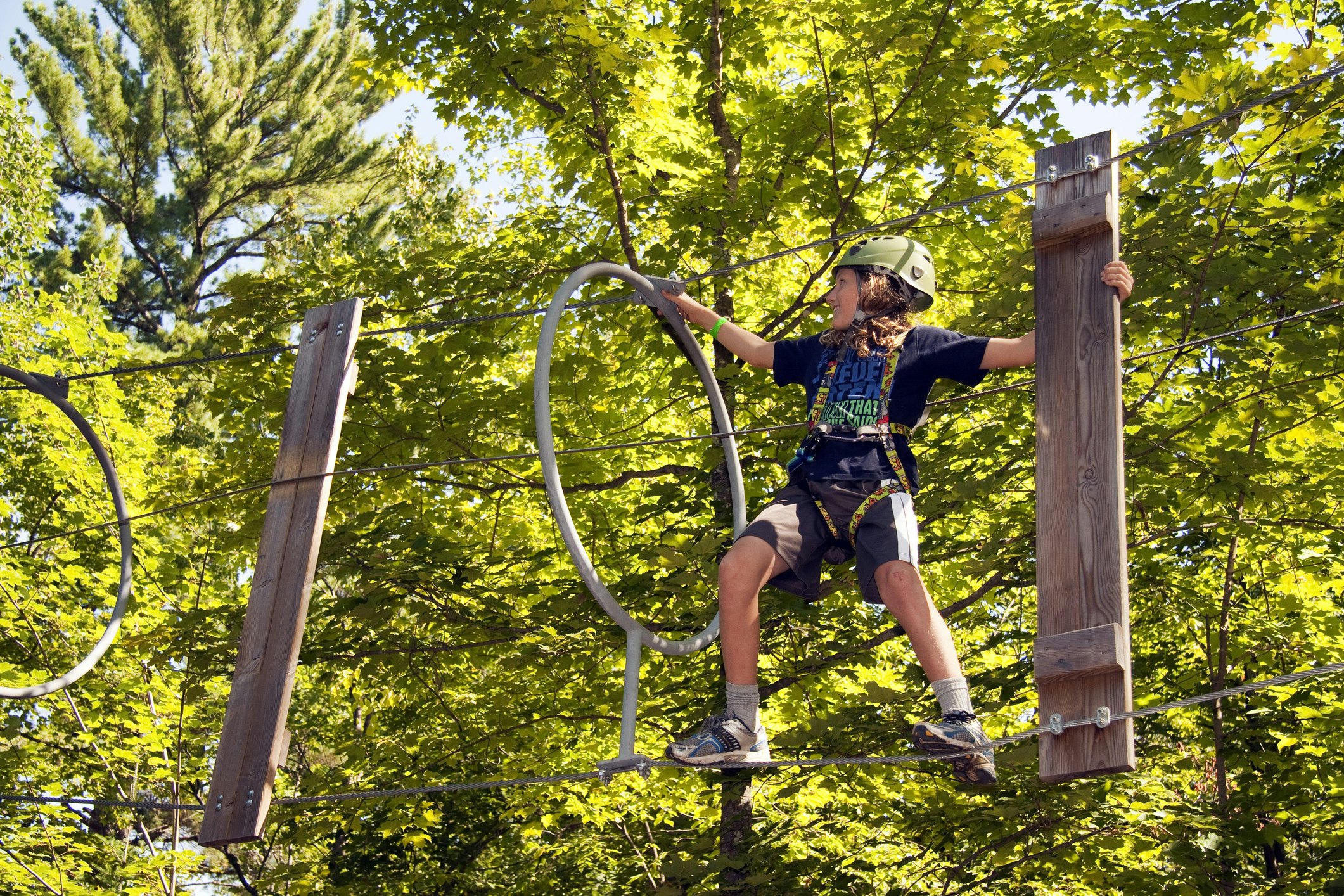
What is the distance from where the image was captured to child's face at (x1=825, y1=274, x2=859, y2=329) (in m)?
4.68

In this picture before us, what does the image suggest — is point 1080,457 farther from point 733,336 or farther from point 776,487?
point 776,487

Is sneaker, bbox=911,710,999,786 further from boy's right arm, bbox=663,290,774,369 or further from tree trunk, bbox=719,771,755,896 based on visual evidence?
tree trunk, bbox=719,771,755,896

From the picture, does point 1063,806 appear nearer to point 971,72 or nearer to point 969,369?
point 969,369

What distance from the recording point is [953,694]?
4121 mm

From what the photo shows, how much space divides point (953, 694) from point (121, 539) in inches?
155

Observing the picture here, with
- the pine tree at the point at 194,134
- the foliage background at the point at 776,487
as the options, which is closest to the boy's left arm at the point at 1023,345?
the foliage background at the point at 776,487

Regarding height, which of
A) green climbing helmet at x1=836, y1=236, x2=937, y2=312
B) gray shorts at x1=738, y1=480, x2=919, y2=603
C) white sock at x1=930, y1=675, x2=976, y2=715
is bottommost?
white sock at x1=930, y1=675, x2=976, y2=715

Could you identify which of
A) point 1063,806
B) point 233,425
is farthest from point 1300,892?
point 233,425

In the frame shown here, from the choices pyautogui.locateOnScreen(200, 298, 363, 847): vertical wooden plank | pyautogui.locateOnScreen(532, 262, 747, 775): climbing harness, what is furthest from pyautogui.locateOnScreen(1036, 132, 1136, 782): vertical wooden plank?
pyautogui.locateOnScreen(200, 298, 363, 847): vertical wooden plank

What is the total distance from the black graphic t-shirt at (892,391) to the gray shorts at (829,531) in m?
0.04

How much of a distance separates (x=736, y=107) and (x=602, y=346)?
7.24 feet

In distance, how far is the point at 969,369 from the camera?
14.6ft

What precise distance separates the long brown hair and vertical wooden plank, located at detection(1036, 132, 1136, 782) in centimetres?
54

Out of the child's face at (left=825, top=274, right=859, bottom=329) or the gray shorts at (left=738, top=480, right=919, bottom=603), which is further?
the child's face at (left=825, top=274, right=859, bottom=329)
